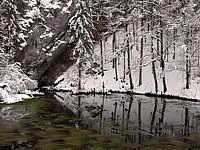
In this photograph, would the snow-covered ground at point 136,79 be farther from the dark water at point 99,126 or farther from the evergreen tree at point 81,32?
the dark water at point 99,126

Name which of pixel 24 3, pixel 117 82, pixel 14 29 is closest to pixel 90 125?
pixel 117 82

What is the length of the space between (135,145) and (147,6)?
23.0 meters

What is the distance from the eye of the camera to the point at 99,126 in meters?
14.2

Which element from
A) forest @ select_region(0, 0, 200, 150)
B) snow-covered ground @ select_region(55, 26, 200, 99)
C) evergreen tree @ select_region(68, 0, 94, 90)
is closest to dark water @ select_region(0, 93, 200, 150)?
forest @ select_region(0, 0, 200, 150)

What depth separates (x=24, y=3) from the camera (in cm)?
4156

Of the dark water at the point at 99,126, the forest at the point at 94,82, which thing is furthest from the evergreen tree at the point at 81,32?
the dark water at the point at 99,126

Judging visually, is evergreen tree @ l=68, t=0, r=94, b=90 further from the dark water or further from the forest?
the dark water

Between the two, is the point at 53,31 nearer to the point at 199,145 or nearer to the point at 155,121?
the point at 155,121

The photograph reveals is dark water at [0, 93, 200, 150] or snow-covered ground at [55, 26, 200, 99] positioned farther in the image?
snow-covered ground at [55, 26, 200, 99]

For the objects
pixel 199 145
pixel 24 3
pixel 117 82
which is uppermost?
pixel 24 3

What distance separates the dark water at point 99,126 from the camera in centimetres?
1087

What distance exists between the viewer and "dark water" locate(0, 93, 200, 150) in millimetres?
10867

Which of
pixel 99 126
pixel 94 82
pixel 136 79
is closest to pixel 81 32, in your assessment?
pixel 94 82

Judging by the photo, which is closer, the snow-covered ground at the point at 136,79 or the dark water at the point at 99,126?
the dark water at the point at 99,126
